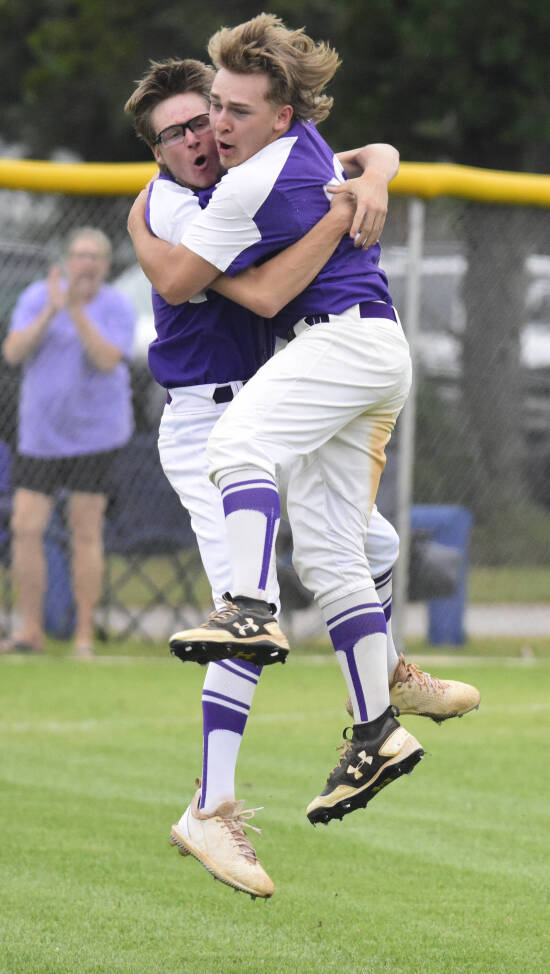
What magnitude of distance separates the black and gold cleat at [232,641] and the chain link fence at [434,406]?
17.9 feet

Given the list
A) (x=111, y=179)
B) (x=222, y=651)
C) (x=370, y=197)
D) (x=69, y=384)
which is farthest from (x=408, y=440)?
(x=222, y=651)

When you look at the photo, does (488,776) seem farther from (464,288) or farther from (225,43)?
(464,288)

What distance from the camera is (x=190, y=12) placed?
18.1 meters

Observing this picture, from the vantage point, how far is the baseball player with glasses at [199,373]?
4129mm

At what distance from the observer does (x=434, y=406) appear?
9789mm

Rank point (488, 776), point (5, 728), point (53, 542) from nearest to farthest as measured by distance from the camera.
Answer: point (488, 776), point (5, 728), point (53, 542)

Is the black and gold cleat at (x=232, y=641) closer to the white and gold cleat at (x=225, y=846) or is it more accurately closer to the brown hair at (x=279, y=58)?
the white and gold cleat at (x=225, y=846)

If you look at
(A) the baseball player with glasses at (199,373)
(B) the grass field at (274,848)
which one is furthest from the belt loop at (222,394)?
(B) the grass field at (274,848)

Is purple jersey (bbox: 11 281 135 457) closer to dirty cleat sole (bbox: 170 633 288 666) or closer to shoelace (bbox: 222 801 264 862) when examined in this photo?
shoelace (bbox: 222 801 264 862)

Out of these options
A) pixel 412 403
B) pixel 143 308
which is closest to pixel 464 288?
pixel 412 403

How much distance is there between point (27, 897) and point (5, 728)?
2.70 metres

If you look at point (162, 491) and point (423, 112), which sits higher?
point (423, 112)

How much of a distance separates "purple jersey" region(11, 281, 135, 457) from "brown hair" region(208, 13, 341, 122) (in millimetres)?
5041

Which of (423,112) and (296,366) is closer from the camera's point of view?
(296,366)
